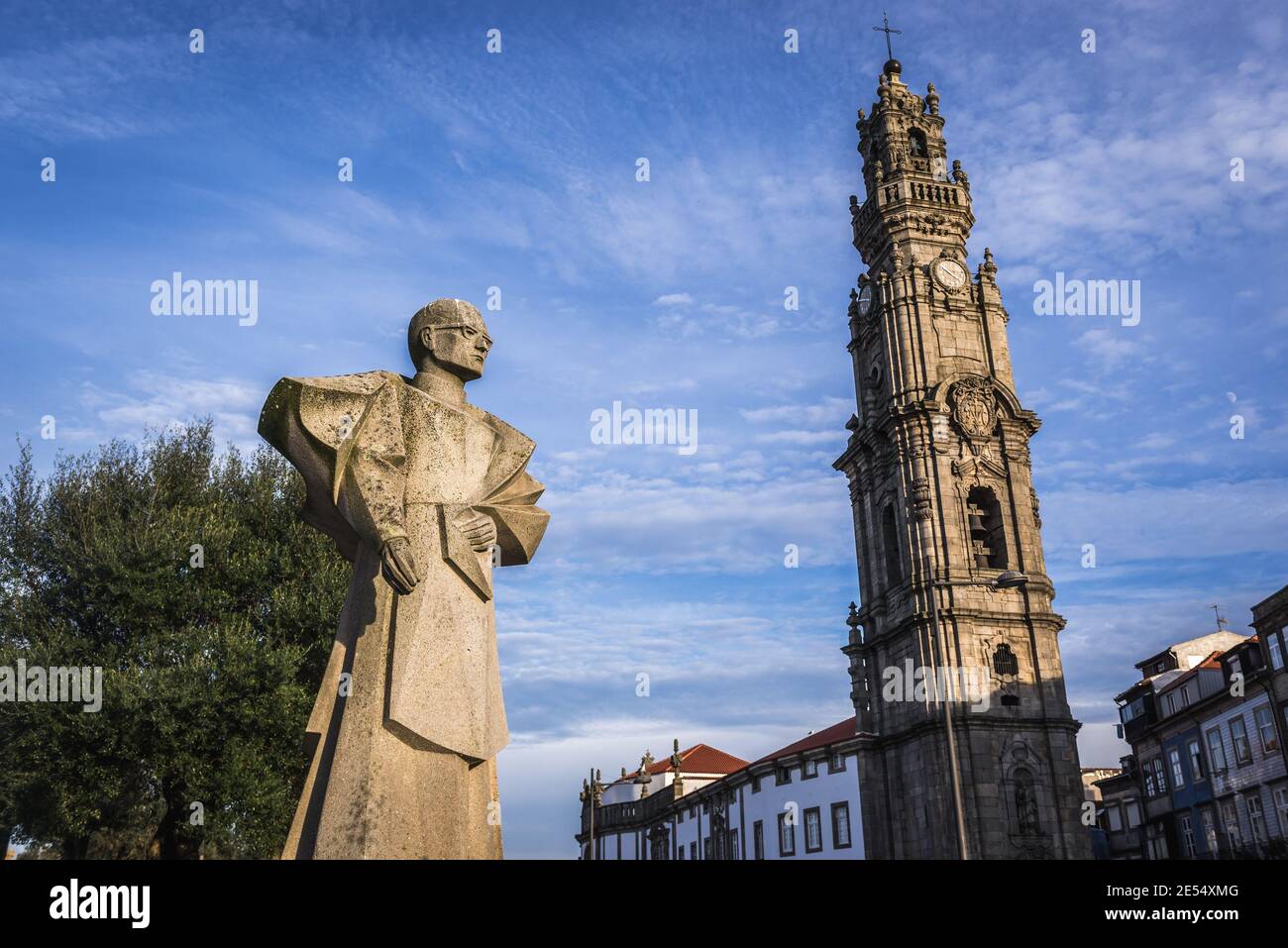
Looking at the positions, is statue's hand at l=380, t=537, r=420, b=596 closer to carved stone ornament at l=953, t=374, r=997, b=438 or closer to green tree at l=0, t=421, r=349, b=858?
green tree at l=0, t=421, r=349, b=858

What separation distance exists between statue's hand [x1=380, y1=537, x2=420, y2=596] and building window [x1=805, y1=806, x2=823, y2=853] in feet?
170

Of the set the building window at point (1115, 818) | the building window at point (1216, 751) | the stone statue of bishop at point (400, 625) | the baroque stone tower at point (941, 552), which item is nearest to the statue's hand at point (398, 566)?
the stone statue of bishop at point (400, 625)

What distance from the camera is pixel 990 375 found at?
4553cm

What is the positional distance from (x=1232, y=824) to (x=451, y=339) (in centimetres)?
4813

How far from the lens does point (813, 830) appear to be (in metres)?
51.9

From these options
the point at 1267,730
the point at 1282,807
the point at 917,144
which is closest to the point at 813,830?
the point at 1282,807

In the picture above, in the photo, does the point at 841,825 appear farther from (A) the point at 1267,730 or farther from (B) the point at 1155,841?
(A) the point at 1267,730

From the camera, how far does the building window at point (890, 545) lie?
45.2 metres

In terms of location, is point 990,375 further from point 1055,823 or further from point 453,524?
point 453,524

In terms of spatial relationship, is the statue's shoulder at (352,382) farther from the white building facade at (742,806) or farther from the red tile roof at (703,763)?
the red tile roof at (703,763)

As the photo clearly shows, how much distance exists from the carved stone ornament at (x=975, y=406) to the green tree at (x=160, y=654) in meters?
31.5

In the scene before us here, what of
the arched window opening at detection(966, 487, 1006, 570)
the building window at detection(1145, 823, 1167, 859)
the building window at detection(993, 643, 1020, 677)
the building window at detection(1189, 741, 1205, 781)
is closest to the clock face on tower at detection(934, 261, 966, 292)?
the arched window opening at detection(966, 487, 1006, 570)

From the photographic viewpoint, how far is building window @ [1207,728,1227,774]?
42.8 metres
